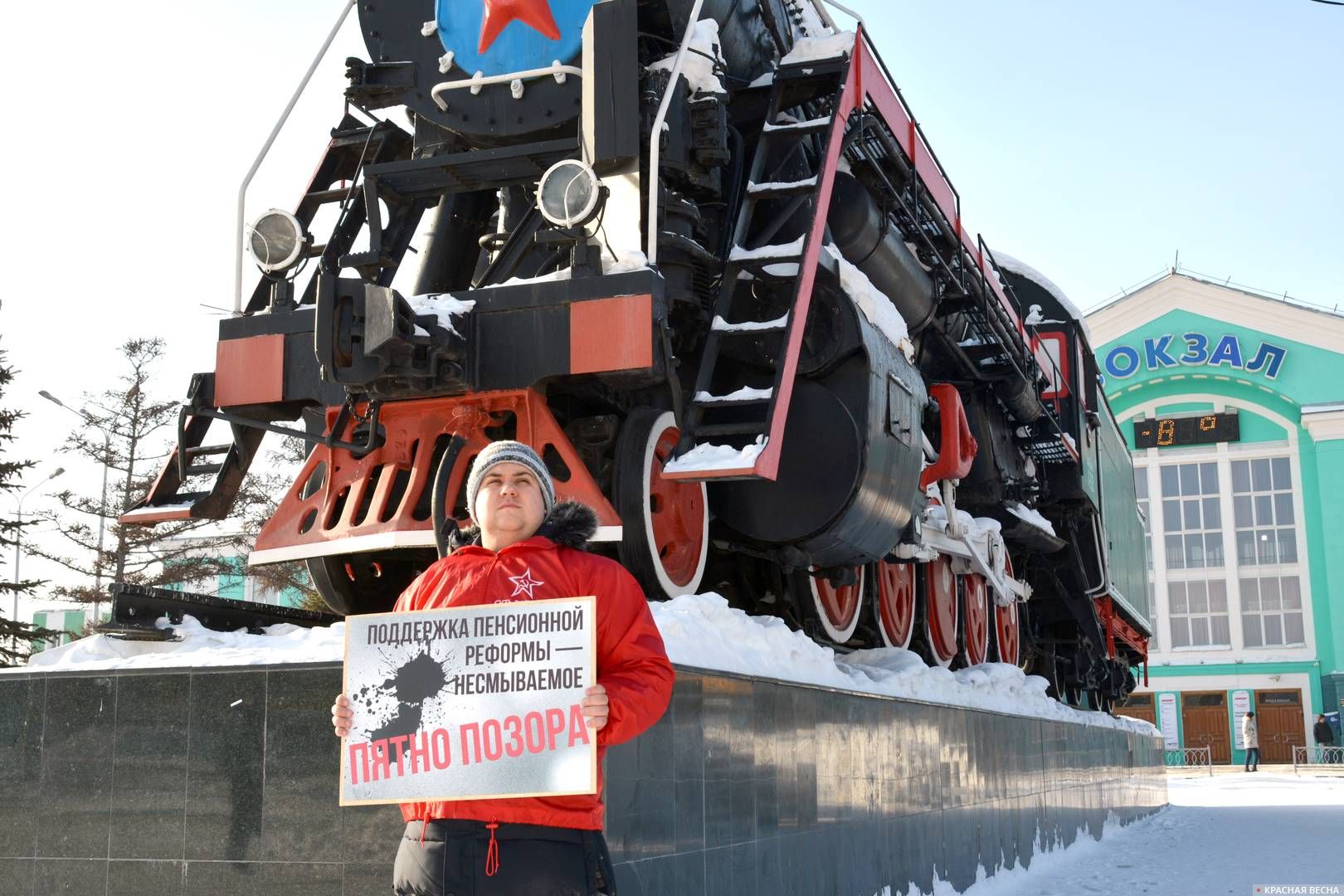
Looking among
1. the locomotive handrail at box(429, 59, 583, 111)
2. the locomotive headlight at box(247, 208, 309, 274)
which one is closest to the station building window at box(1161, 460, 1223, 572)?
the locomotive handrail at box(429, 59, 583, 111)

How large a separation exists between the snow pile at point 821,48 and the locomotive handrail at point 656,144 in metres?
0.86

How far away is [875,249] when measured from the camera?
6148mm

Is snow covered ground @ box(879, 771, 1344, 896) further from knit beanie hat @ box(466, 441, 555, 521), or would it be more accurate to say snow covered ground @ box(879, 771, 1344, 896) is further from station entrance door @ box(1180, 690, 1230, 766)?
station entrance door @ box(1180, 690, 1230, 766)

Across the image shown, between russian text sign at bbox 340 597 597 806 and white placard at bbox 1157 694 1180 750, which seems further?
white placard at bbox 1157 694 1180 750

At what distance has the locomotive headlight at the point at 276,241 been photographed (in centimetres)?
520

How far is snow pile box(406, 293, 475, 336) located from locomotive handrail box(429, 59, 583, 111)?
0.95 meters

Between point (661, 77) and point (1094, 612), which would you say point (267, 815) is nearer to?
point (661, 77)

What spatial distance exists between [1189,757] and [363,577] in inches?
1219

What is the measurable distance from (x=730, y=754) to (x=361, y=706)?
1744 millimetres

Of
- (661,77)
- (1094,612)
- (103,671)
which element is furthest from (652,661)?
(1094,612)

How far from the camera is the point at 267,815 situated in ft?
10.8

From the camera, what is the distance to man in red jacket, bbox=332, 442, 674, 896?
224 cm

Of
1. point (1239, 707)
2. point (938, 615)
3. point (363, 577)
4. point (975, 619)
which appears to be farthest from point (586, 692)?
point (1239, 707)

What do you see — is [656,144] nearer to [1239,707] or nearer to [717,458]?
[717,458]
